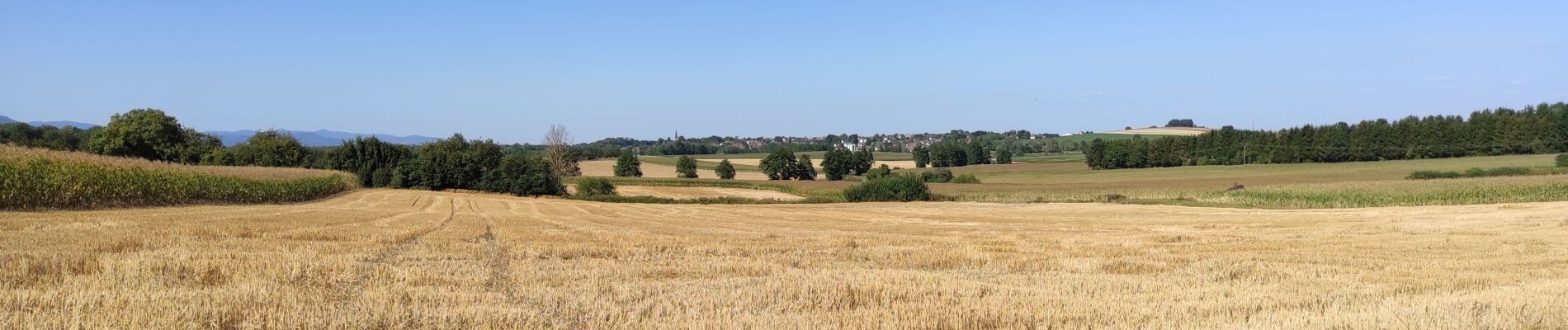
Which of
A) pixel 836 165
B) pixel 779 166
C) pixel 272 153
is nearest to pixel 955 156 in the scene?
pixel 836 165

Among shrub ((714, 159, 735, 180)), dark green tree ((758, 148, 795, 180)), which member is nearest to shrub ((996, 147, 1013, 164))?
dark green tree ((758, 148, 795, 180))

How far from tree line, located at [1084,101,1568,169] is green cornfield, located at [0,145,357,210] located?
4241 inches

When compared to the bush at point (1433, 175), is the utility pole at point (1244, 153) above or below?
above

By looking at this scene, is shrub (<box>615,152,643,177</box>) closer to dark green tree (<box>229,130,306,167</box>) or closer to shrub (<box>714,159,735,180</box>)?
shrub (<box>714,159,735,180</box>)

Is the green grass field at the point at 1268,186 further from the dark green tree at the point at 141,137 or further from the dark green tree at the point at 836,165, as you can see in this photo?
the dark green tree at the point at 141,137

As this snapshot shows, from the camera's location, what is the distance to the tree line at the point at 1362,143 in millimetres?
107125

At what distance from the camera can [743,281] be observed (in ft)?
29.8

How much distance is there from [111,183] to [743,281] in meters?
27.9

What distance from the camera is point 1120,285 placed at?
Result: 29.7 ft

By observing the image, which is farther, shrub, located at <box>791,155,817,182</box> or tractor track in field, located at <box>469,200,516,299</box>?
shrub, located at <box>791,155,817,182</box>

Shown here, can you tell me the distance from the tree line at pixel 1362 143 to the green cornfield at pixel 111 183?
108 meters

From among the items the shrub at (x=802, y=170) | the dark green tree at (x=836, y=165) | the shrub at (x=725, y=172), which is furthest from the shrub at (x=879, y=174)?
the shrub at (x=725, y=172)

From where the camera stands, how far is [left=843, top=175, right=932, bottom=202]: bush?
62.5m

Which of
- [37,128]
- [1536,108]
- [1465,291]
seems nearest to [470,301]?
[1465,291]
